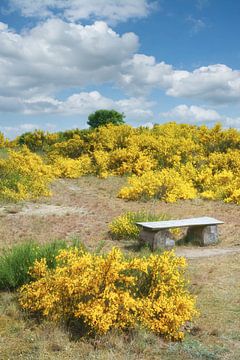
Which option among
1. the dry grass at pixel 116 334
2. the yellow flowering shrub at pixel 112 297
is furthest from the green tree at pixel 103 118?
the yellow flowering shrub at pixel 112 297

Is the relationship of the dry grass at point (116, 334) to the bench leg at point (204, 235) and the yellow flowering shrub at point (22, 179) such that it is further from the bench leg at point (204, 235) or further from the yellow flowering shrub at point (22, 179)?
the yellow flowering shrub at point (22, 179)

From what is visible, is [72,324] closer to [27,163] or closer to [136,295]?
[136,295]

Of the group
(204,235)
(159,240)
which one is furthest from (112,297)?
(204,235)

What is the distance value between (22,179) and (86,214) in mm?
3451

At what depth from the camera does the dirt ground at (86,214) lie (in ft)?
31.5

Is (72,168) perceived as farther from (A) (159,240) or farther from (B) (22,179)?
(A) (159,240)

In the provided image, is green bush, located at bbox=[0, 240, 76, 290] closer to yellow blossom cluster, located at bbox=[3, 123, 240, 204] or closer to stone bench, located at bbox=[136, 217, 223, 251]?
stone bench, located at bbox=[136, 217, 223, 251]

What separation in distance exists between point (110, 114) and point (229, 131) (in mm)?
14740

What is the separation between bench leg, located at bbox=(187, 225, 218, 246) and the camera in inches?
375

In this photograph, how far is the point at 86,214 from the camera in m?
12.0

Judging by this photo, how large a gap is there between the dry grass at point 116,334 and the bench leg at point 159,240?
73 centimetres

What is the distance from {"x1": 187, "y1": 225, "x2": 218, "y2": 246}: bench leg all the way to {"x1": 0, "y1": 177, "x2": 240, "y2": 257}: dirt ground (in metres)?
0.24

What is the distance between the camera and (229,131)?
19922mm

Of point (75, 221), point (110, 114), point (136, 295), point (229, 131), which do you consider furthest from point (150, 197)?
point (110, 114)
